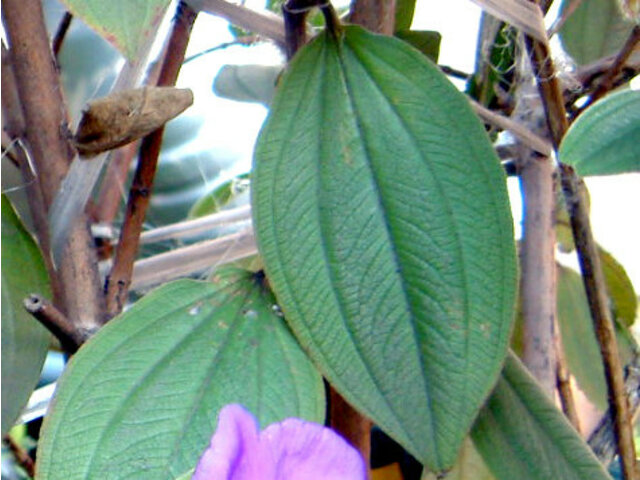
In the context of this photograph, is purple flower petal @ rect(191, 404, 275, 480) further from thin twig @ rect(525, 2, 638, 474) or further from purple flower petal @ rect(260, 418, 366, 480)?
thin twig @ rect(525, 2, 638, 474)

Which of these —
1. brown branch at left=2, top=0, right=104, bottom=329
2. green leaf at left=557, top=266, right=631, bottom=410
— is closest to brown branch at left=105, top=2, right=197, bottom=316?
brown branch at left=2, top=0, right=104, bottom=329

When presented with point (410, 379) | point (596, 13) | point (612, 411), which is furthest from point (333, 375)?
point (596, 13)

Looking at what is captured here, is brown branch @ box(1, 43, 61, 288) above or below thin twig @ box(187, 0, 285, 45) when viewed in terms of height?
below

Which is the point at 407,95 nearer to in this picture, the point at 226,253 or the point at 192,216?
the point at 226,253

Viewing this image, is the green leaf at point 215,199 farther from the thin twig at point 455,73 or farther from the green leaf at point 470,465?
the green leaf at point 470,465

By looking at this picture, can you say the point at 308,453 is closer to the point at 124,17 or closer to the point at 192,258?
the point at 124,17
